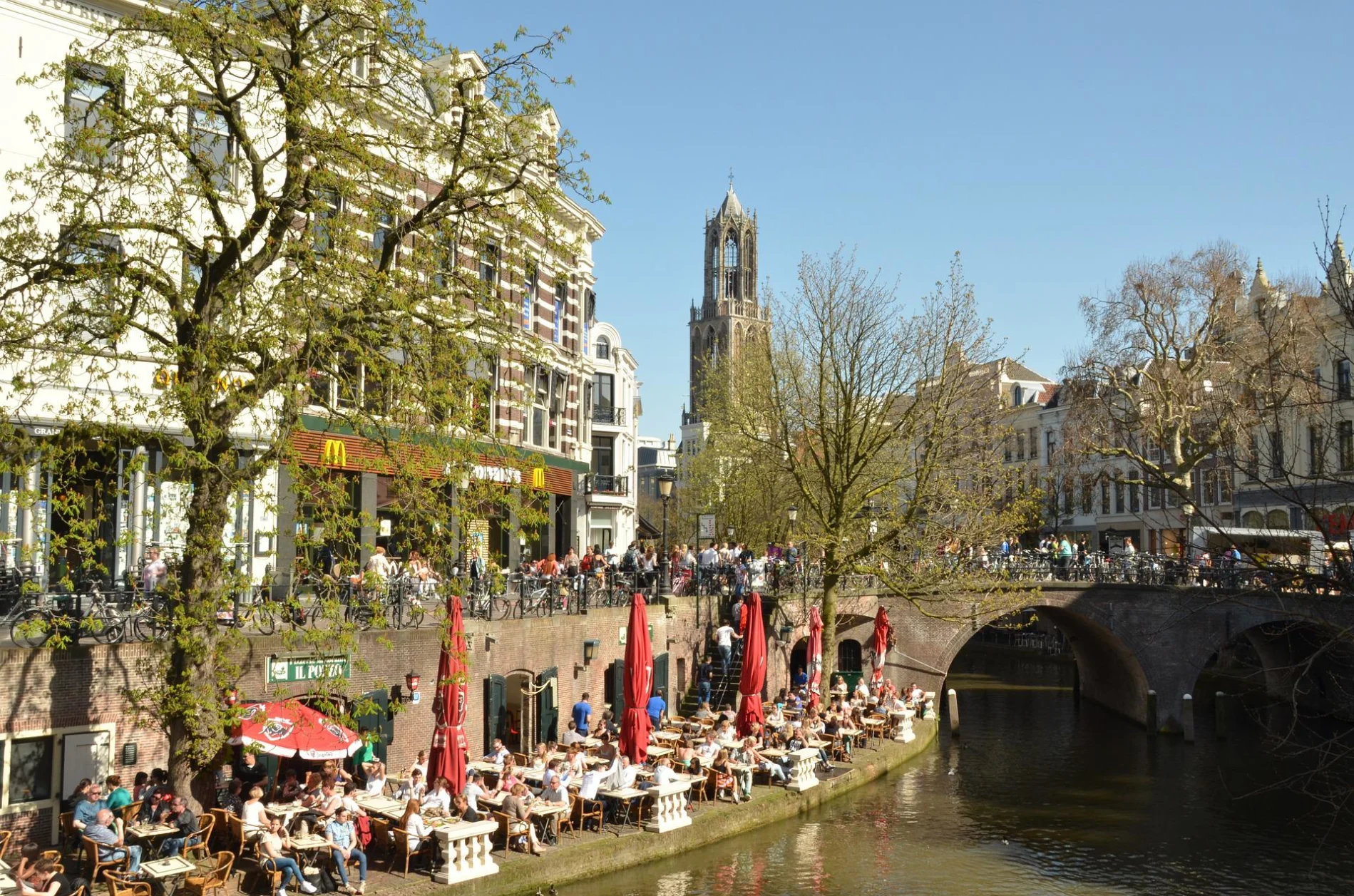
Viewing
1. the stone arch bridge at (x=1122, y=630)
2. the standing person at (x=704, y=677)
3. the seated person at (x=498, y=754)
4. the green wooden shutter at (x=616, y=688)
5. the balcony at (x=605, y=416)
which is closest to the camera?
the seated person at (x=498, y=754)

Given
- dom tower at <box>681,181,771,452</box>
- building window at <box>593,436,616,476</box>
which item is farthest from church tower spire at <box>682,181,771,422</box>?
building window at <box>593,436,616,476</box>

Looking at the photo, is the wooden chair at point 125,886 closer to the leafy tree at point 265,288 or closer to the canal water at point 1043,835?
the leafy tree at point 265,288

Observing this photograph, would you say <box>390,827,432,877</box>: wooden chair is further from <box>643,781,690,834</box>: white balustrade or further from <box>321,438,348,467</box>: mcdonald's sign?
<box>321,438,348,467</box>: mcdonald's sign

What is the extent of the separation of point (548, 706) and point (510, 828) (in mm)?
7006

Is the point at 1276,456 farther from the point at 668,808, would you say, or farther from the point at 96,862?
the point at 96,862

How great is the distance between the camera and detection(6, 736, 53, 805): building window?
15094 millimetres

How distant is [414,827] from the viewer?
50.8 ft

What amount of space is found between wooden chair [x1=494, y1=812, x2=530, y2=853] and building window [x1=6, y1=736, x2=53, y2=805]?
5903mm

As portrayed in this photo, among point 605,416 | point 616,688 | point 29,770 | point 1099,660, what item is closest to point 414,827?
point 29,770

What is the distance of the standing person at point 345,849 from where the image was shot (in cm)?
1455

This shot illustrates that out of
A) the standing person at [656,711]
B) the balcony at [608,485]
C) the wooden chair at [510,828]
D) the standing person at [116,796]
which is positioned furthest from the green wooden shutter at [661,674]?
the balcony at [608,485]

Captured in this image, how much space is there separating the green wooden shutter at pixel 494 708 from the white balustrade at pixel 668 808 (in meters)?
4.03

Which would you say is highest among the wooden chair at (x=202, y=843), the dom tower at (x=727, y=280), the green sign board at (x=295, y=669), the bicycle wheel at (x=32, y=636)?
the dom tower at (x=727, y=280)

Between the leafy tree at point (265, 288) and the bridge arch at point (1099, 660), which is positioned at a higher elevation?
the leafy tree at point (265, 288)
